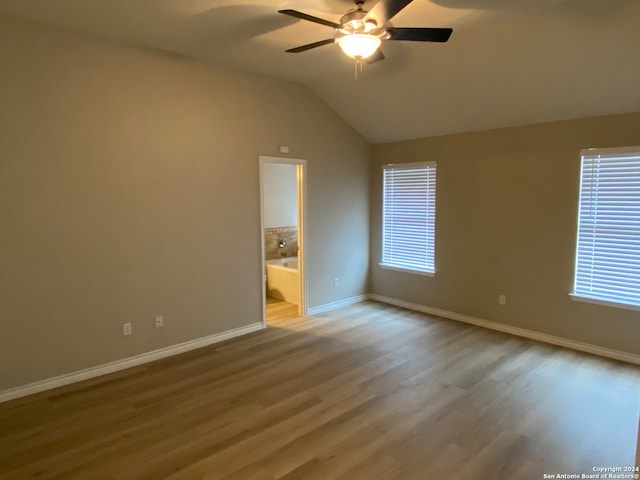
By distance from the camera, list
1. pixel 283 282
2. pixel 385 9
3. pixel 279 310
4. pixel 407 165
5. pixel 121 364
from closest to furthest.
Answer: pixel 385 9
pixel 121 364
pixel 407 165
pixel 279 310
pixel 283 282

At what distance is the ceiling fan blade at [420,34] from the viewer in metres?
2.59

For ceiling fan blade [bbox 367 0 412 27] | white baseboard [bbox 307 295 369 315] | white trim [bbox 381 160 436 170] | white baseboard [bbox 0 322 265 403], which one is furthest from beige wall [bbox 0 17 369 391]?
ceiling fan blade [bbox 367 0 412 27]

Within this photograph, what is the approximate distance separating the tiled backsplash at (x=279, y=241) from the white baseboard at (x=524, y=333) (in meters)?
1.99

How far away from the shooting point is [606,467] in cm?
241

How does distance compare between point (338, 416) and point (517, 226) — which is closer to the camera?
point (338, 416)

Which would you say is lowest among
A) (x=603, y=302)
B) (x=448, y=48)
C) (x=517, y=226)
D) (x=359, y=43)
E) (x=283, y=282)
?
(x=283, y=282)

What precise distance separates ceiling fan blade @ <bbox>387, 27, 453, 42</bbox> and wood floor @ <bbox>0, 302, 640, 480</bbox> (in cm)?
277

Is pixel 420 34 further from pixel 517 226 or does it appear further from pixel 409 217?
pixel 409 217

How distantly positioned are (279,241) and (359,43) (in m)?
4.83

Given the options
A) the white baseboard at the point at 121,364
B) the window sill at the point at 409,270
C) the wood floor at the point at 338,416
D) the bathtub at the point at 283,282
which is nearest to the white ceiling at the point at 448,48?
the window sill at the point at 409,270

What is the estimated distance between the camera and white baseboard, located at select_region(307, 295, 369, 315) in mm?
5625

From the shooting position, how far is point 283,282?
635cm

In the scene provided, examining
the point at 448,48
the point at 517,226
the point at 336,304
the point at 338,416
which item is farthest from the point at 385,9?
the point at 336,304

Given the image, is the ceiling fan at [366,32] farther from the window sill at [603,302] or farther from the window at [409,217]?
the window sill at [603,302]
